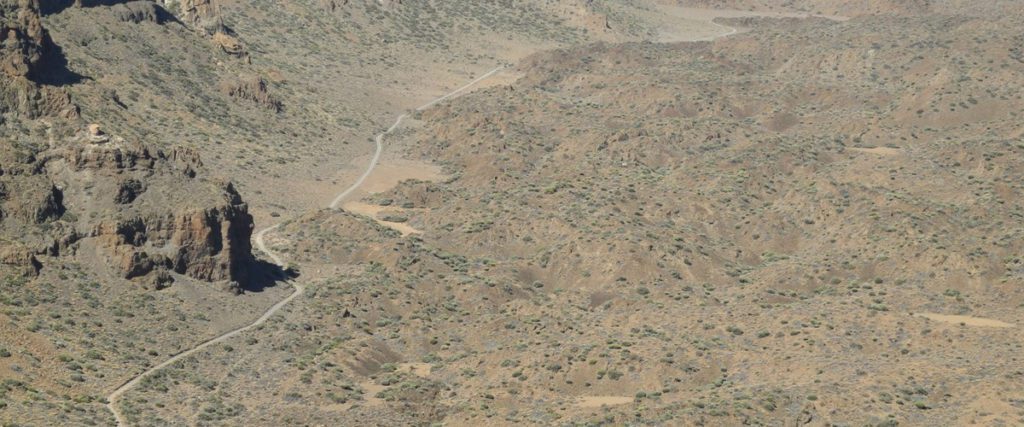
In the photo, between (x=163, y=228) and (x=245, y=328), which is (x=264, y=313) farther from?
(x=163, y=228)

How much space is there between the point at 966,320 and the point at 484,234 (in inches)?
1367

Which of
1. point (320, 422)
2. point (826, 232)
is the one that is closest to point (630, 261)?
point (826, 232)

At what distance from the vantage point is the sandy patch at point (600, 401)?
72.4 m

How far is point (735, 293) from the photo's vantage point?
9306 cm

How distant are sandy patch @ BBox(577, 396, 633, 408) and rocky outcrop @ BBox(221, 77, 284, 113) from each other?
6947cm

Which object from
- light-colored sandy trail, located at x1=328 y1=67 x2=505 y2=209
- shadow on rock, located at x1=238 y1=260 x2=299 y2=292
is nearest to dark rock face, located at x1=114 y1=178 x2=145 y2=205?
shadow on rock, located at x1=238 y1=260 x2=299 y2=292

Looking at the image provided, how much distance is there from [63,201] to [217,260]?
9.07 m

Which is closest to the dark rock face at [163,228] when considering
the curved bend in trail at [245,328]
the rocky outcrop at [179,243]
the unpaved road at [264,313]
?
the rocky outcrop at [179,243]

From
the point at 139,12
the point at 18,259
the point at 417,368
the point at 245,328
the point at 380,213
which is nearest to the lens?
the point at 18,259

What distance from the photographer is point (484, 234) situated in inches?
4154

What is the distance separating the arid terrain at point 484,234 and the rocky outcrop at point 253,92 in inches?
10.9

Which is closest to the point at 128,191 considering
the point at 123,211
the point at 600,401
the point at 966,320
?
the point at 123,211

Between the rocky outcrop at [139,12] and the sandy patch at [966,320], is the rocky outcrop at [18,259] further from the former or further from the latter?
the rocky outcrop at [139,12]

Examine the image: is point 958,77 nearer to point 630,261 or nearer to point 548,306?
point 630,261
